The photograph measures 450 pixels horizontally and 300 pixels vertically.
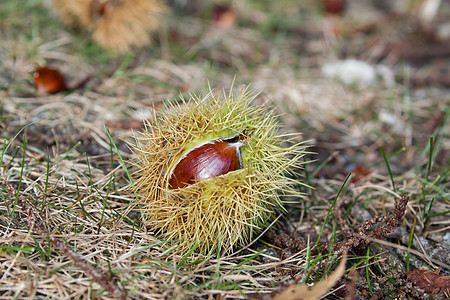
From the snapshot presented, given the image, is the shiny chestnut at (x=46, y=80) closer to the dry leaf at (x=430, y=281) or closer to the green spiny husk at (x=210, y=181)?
the green spiny husk at (x=210, y=181)

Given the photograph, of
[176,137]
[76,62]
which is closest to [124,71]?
[76,62]

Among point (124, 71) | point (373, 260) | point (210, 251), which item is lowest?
point (373, 260)

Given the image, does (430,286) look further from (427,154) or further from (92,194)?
(92,194)

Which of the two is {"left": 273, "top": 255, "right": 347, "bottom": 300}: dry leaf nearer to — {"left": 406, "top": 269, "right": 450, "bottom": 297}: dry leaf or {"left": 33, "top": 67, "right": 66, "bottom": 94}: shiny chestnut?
{"left": 406, "top": 269, "right": 450, "bottom": 297}: dry leaf

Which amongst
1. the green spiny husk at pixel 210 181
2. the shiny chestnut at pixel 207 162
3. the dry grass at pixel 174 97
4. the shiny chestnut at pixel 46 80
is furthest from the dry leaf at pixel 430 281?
the shiny chestnut at pixel 46 80

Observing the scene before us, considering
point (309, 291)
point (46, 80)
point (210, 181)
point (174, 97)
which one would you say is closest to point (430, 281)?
point (309, 291)

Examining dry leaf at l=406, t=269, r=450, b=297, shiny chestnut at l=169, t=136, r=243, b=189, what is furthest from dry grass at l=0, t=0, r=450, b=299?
shiny chestnut at l=169, t=136, r=243, b=189
